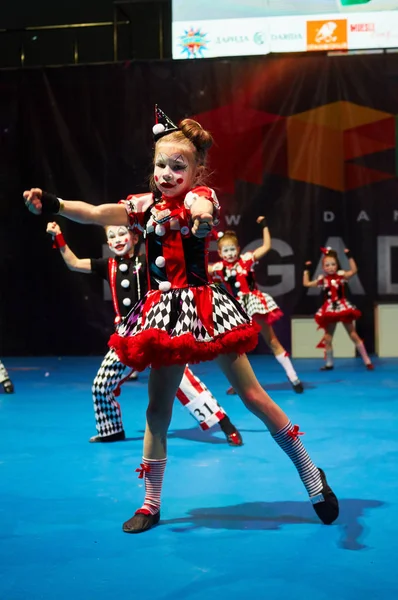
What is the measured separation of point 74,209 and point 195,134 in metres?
0.65

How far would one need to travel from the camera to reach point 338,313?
8.73 meters

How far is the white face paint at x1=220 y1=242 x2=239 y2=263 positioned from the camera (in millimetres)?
6926

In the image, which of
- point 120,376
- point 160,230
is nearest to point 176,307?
point 160,230

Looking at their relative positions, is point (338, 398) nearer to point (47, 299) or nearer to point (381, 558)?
point (381, 558)

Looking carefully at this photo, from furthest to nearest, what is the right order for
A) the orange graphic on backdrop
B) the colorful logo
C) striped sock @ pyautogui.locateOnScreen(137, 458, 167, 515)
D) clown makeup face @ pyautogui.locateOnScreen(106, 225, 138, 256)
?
1. the colorful logo
2. the orange graphic on backdrop
3. clown makeup face @ pyautogui.locateOnScreen(106, 225, 138, 256)
4. striped sock @ pyautogui.locateOnScreen(137, 458, 167, 515)

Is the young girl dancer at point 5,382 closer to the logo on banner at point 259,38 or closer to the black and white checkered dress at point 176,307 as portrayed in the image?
the black and white checkered dress at point 176,307

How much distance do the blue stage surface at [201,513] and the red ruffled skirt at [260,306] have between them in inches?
37.0

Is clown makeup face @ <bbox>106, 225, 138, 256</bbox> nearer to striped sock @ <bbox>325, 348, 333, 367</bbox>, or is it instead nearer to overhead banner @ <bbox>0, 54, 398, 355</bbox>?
striped sock @ <bbox>325, 348, 333, 367</bbox>

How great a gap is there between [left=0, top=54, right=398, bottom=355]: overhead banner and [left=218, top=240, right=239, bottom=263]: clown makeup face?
329 cm

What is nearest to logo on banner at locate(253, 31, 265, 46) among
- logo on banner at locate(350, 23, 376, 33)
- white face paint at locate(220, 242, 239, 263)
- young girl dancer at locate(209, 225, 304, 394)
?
logo on banner at locate(350, 23, 376, 33)

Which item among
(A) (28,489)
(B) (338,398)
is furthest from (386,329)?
(A) (28,489)

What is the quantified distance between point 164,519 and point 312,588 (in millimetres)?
962

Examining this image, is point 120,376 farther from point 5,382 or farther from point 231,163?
point 231,163

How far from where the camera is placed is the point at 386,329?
985 cm
